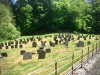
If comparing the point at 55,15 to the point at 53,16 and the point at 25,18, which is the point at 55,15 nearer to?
the point at 53,16

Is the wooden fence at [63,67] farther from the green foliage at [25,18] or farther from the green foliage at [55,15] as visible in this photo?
the green foliage at [25,18]

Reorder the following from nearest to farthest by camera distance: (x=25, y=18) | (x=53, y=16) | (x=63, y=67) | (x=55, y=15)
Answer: (x=63, y=67) < (x=25, y=18) < (x=55, y=15) < (x=53, y=16)

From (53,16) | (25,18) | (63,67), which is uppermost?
(53,16)

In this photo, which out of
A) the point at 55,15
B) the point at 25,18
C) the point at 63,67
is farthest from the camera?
the point at 55,15

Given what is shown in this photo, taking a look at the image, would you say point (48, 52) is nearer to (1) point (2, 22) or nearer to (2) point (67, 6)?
(1) point (2, 22)

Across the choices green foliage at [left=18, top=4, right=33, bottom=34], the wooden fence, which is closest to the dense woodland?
green foliage at [left=18, top=4, right=33, bottom=34]

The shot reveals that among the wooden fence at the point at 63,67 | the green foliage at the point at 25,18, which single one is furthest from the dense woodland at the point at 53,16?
the wooden fence at the point at 63,67

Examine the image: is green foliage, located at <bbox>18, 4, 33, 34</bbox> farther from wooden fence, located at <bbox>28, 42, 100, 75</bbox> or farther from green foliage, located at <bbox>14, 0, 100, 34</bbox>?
wooden fence, located at <bbox>28, 42, 100, 75</bbox>

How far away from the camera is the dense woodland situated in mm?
69787

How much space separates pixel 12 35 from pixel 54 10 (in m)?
27.1

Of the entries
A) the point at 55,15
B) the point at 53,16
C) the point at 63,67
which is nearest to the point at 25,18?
the point at 53,16

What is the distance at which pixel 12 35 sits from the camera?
171ft

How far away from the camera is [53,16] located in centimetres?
7344

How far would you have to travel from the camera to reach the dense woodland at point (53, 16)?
229ft
